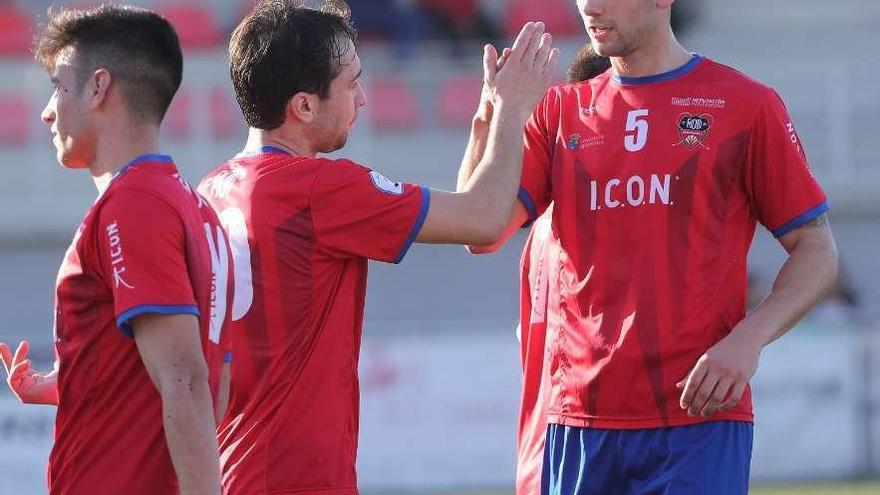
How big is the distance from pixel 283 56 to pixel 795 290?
155 cm

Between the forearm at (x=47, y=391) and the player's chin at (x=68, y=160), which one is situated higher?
the player's chin at (x=68, y=160)

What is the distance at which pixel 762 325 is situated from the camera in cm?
434

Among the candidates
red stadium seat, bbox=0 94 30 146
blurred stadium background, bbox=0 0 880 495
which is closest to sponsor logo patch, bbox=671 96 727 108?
blurred stadium background, bbox=0 0 880 495

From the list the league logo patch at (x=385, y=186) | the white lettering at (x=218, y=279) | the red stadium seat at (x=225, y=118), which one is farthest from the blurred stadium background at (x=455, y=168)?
the white lettering at (x=218, y=279)

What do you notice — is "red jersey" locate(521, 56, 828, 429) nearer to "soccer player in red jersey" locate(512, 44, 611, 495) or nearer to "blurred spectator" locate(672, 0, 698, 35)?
"soccer player in red jersey" locate(512, 44, 611, 495)

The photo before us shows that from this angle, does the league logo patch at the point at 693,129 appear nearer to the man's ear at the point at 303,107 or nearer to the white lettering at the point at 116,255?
the man's ear at the point at 303,107

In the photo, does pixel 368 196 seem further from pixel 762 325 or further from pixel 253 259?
pixel 762 325

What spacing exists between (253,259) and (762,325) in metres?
1.39

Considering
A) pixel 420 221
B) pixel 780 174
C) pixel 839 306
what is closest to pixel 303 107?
pixel 420 221

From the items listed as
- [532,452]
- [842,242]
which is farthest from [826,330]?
[532,452]

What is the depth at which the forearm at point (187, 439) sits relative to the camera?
351cm

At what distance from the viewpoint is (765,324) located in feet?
14.2

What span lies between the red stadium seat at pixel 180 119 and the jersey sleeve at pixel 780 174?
39.5 ft

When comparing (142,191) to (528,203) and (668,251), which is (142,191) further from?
(668,251)
